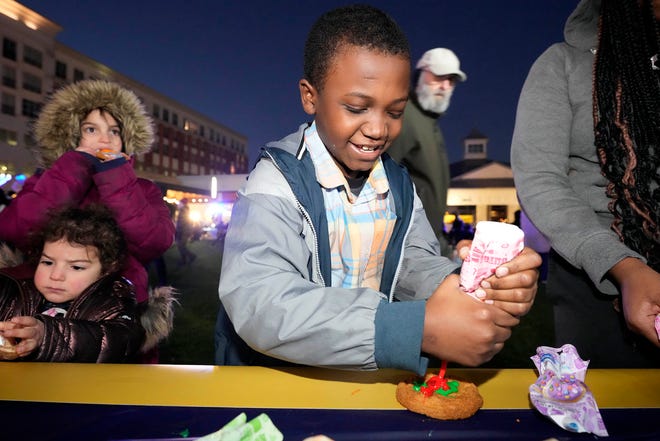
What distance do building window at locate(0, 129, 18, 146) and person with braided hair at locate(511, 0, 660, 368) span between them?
35936 mm

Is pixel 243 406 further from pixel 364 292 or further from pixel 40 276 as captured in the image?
pixel 40 276

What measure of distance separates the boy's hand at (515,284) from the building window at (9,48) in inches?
1527

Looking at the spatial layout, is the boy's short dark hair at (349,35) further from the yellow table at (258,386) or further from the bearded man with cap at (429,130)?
the bearded man with cap at (429,130)

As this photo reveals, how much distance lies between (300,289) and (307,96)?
0.67 m

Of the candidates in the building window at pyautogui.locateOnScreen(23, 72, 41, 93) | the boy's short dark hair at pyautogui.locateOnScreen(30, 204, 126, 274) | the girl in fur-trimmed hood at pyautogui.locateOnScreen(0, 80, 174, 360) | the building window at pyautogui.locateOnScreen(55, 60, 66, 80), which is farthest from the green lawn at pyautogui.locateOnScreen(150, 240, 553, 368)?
the building window at pyautogui.locateOnScreen(55, 60, 66, 80)

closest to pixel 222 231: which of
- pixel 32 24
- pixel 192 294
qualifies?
pixel 192 294

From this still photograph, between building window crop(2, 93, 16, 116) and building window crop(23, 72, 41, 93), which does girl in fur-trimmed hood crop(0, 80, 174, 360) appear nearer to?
building window crop(2, 93, 16, 116)

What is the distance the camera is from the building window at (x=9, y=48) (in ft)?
97.0

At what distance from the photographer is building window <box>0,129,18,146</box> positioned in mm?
29219

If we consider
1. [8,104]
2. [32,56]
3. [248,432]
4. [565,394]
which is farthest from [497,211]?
[32,56]

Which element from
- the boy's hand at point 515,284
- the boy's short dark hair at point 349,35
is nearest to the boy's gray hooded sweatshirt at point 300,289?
the boy's hand at point 515,284

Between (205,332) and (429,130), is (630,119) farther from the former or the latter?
(205,332)

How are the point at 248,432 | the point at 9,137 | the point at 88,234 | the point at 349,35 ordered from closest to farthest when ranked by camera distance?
the point at 248,432
the point at 349,35
the point at 88,234
the point at 9,137

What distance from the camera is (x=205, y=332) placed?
13.8 ft
